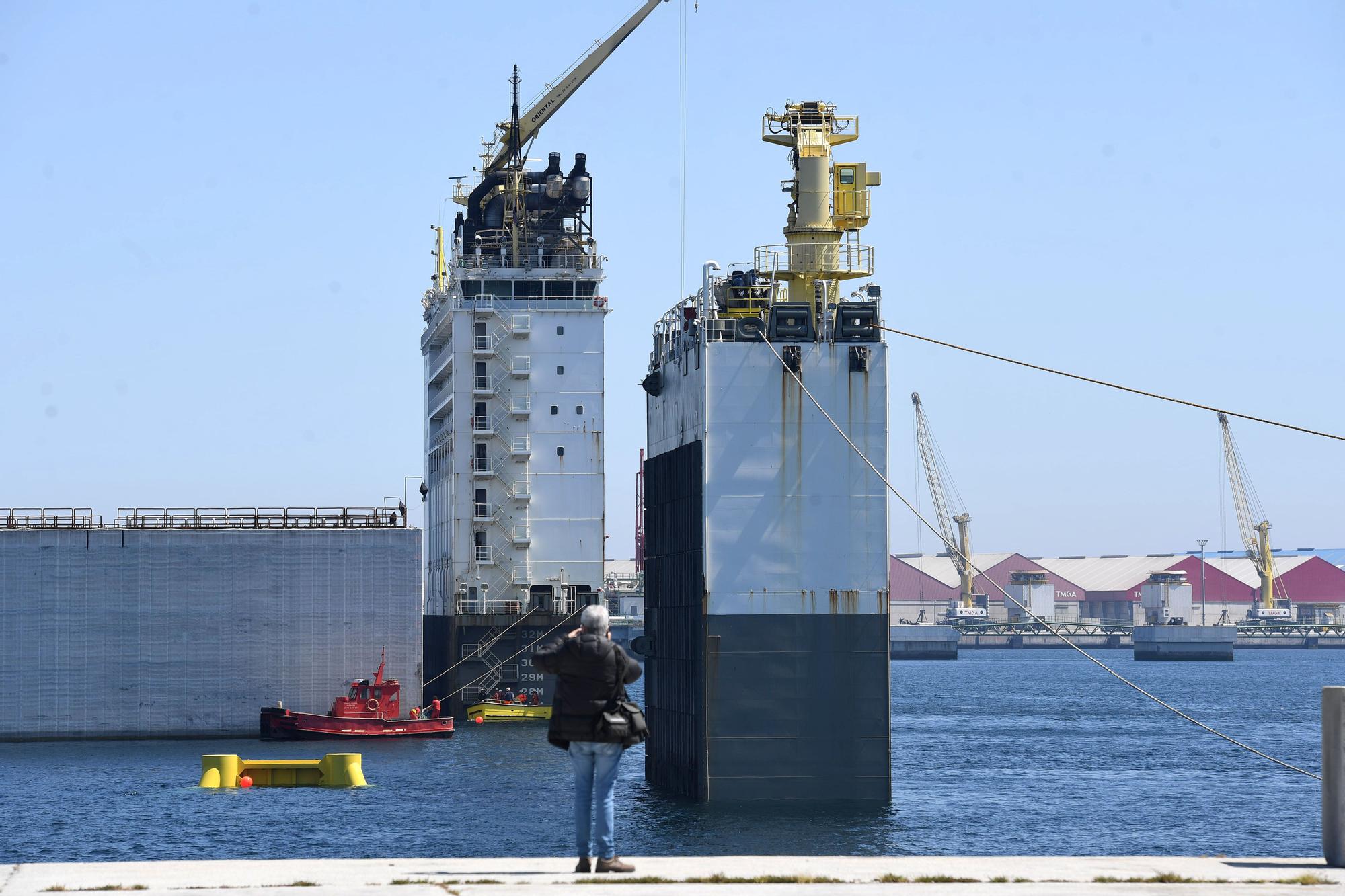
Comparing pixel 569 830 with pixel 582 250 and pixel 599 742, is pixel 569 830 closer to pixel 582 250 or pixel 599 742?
pixel 599 742

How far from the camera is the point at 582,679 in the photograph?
53.0 feet

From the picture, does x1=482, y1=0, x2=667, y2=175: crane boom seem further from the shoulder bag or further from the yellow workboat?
the shoulder bag

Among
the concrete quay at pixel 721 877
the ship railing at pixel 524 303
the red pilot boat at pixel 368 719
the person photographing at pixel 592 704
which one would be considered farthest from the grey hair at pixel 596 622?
the ship railing at pixel 524 303

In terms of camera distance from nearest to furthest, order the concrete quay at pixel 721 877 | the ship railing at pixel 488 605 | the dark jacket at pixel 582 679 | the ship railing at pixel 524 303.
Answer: the concrete quay at pixel 721 877 < the dark jacket at pixel 582 679 < the ship railing at pixel 488 605 < the ship railing at pixel 524 303

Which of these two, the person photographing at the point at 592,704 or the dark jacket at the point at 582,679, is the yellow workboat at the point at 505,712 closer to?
the person photographing at the point at 592,704

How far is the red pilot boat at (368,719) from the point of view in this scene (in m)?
71.5

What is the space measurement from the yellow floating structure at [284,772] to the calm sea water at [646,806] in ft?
2.27

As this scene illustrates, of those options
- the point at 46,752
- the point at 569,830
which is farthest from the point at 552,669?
the point at 46,752

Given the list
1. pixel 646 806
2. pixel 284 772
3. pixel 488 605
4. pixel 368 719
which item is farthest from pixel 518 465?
pixel 646 806

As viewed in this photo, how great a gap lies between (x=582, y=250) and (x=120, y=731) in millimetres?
36793

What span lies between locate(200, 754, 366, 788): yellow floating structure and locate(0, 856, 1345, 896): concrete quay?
40.4 meters

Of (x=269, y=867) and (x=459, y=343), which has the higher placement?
(x=459, y=343)

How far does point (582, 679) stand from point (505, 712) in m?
70.7

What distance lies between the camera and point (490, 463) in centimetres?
9069
